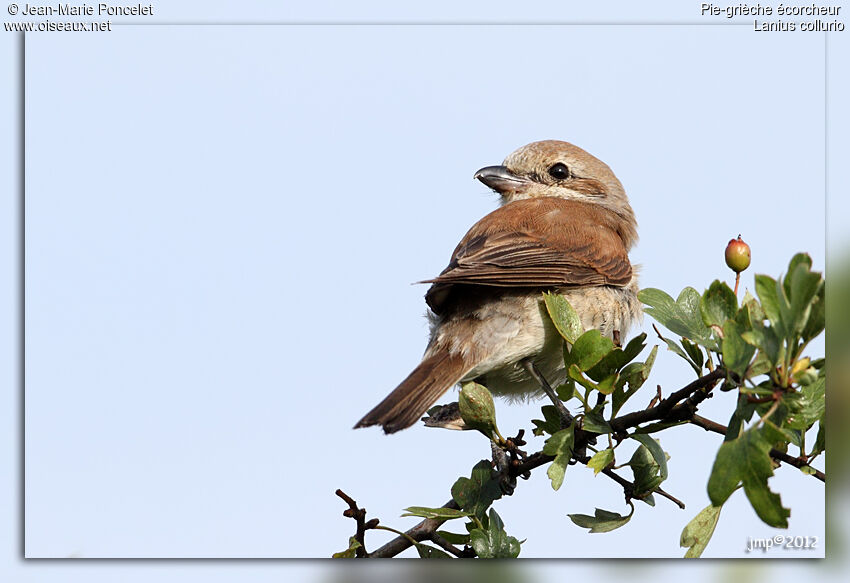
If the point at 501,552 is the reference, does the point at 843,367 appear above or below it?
above

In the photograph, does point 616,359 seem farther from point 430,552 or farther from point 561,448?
point 430,552

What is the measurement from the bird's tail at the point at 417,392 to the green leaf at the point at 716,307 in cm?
126

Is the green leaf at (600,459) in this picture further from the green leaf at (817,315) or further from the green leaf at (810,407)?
the green leaf at (817,315)

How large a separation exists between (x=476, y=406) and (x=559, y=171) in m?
2.87

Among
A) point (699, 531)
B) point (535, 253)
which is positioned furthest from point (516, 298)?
point (699, 531)

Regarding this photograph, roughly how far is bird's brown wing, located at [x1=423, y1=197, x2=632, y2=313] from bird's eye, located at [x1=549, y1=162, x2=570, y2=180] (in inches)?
31.7

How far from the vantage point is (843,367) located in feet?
8.43

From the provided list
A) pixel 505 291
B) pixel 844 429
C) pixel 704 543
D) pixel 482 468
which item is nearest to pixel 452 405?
pixel 505 291

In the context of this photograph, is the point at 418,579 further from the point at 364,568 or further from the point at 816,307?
the point at 816,307

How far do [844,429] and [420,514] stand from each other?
1.43 meters

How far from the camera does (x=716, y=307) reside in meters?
2.89

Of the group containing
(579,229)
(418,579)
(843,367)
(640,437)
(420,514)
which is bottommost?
(418,579)

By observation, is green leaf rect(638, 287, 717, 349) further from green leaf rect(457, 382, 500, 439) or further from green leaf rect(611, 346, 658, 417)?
green leaf rect(457, 382, 500, 439)

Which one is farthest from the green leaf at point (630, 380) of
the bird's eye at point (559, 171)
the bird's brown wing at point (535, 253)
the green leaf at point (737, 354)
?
the bird's eye at point (559, 171)
